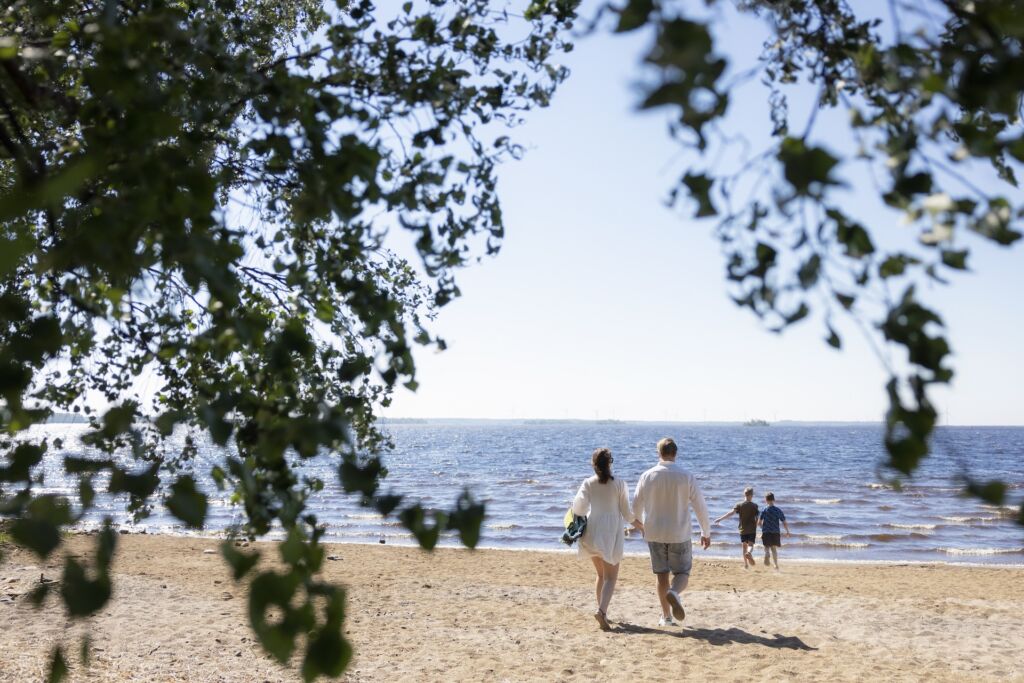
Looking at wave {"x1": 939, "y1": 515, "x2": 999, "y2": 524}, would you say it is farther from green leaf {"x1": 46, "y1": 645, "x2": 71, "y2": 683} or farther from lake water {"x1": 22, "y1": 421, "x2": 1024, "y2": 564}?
green leaf {"x1": 46, "y1": 645, "x2": 71, "y2": 683}

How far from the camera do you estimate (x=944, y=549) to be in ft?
72.1

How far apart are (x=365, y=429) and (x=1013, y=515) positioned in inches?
103

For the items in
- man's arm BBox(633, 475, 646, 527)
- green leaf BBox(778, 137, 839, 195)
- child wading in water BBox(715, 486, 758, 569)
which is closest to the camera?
green leaf BBox(778, 137, 839, 195)

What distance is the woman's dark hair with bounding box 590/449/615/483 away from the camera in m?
8.99

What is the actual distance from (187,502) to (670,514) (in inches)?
319

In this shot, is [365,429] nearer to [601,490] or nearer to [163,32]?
[163,32]

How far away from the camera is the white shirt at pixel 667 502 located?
905 cm

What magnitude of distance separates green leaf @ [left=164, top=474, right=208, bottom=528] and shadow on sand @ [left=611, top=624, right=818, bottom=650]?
8557 mm

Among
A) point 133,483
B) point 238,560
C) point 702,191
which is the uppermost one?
point 702,191

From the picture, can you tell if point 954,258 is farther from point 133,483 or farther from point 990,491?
point 133,483

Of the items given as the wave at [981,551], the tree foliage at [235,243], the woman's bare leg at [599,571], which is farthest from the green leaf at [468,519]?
the wave at [981,551]

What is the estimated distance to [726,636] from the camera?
31.1 feet

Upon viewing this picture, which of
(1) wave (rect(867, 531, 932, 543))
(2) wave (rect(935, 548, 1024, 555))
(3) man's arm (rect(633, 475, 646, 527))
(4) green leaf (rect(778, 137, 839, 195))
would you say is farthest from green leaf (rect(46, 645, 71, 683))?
(1) wave (rect(867, 531, 932, 543))

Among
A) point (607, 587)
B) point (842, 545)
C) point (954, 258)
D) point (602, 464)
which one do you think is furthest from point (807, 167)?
point (842, 545)
